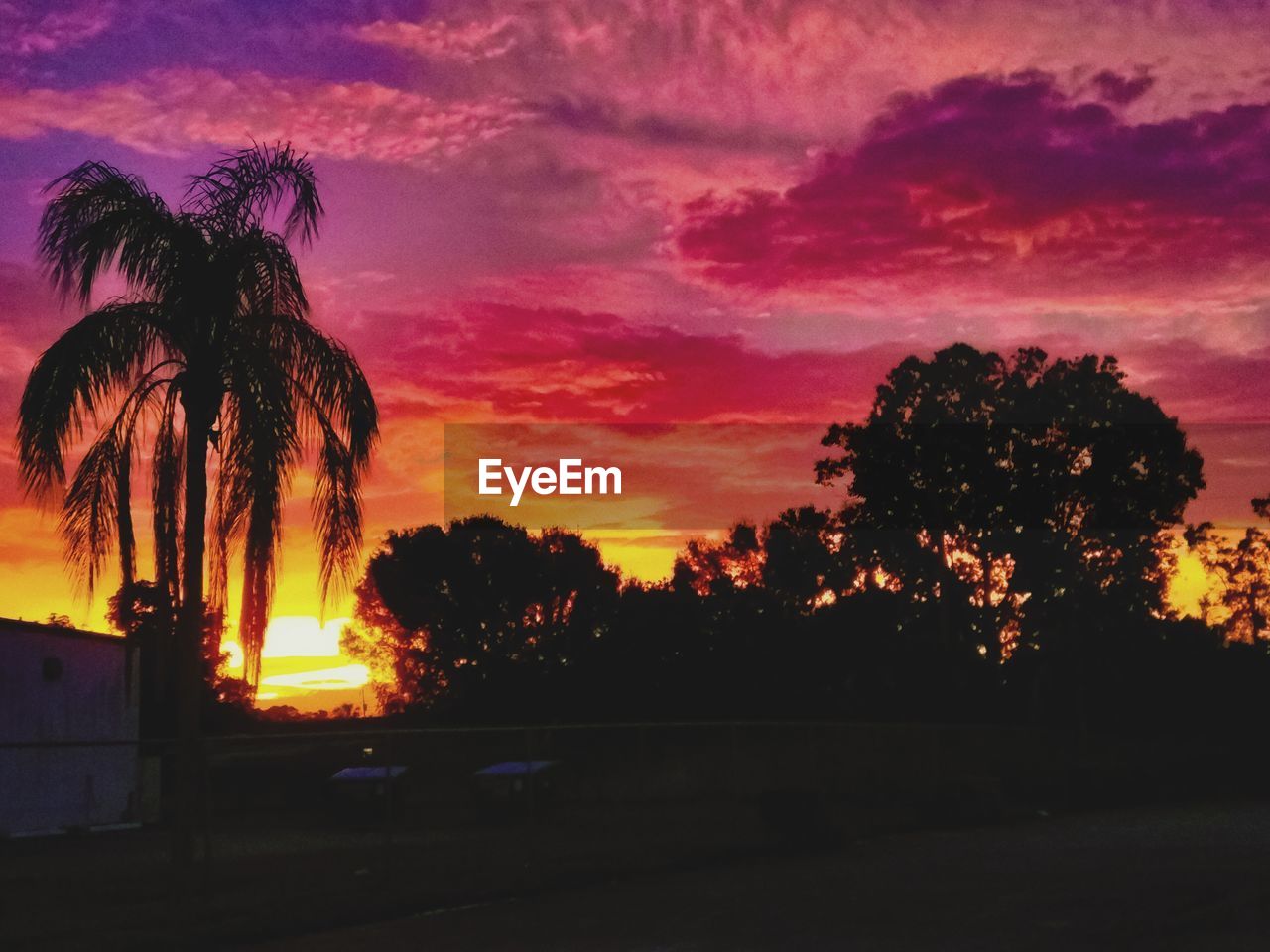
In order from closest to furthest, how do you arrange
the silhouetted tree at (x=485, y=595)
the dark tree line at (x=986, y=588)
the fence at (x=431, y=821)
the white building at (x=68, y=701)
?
the fence at (x=431, y=821), the white building at (x=68, y=701), the dark tree line at (x=986, y=588), the silhouetted tree at (x=485, y=595)

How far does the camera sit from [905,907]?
15.9 meters

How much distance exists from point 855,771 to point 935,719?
27904 mm

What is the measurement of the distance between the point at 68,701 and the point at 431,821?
2207 centimetres

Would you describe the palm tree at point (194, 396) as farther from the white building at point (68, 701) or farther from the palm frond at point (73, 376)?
the white building at point (68, 701)

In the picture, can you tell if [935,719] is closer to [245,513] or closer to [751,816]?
[751,816]

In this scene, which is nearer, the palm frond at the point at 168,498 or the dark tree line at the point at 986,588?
the palm frond at the point at 168,498

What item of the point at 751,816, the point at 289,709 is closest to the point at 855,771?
the point at 751,816

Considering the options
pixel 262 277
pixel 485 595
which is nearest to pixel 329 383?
pixel 262 277

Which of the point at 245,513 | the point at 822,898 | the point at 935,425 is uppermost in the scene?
the point at 935,425

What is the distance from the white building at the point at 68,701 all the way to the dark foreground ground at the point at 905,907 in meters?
10.9

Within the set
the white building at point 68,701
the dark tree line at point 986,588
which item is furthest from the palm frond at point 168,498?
the dark tree line at point 986,588

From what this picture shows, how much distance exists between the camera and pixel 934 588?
62.8 m

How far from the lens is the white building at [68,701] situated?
28875 millimetres

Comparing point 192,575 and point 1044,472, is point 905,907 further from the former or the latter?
point 1044,472
